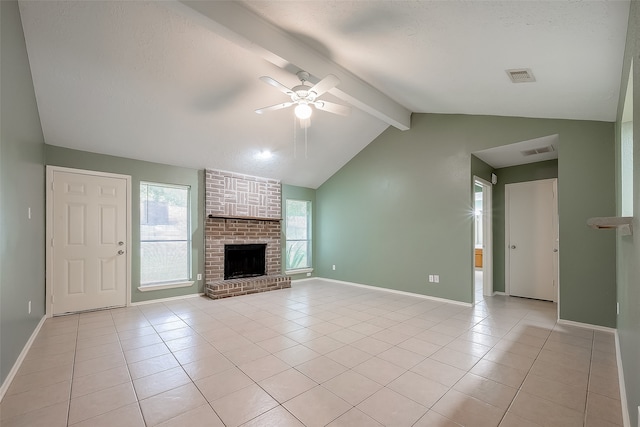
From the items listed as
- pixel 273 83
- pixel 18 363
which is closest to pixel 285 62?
pixel 273 83

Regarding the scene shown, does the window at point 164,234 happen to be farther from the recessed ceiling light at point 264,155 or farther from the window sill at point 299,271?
the window sill at point 299,271

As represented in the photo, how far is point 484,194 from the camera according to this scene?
541 centimetres

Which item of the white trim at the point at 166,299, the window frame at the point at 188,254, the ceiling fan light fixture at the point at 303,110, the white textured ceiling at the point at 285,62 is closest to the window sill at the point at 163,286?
the window frame at the point at 188,254

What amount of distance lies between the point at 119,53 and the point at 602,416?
16.2 ft

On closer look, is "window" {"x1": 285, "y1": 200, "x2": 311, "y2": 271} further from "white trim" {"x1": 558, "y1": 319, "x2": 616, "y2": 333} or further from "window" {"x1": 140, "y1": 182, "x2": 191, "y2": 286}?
"white trim" {"x1": 558, "y1": 319, "x2": 616, "y2": 333}

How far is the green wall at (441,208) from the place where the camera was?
11.3ft

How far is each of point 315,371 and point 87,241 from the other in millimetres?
3905

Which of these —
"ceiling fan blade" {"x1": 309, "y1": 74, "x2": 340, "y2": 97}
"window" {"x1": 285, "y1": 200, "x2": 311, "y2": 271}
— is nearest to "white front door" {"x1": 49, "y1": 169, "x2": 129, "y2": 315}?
"window" {"x1": 285, "y1": 200, "x2": 311, "y2": 271}

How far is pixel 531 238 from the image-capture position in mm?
5039

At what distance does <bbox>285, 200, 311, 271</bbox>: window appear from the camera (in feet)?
22.0

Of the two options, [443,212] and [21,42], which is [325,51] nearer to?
[21,42]

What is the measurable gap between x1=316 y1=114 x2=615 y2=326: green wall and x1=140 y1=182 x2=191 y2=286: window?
3.05 m

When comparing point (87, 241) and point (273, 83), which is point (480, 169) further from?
point (87, 241)

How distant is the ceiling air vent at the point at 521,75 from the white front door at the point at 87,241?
5.27 metres
